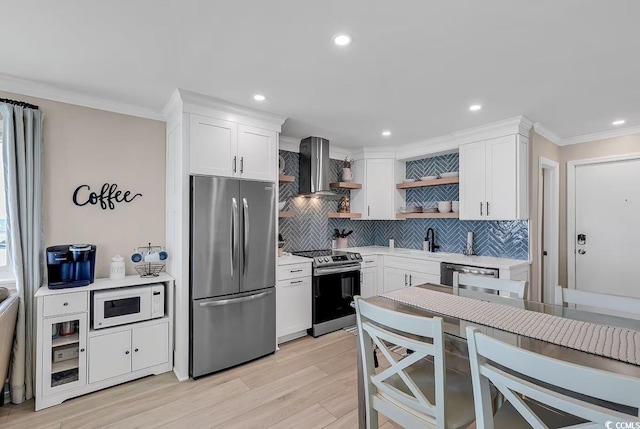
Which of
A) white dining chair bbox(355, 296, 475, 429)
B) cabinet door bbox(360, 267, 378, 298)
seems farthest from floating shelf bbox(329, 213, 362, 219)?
white dining chair bbox(355, 296, 475, 429)

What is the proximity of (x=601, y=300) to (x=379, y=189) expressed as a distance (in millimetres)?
3213

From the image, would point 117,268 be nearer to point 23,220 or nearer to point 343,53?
point 23,220

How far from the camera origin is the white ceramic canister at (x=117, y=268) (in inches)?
110

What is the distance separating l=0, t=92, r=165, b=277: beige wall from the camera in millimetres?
Answer: 2682

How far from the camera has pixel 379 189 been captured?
4.81 meters

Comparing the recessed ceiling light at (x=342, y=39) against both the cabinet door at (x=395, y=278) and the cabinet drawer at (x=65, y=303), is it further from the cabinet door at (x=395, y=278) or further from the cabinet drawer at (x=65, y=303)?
the cabinet door at (x=395, y=278)

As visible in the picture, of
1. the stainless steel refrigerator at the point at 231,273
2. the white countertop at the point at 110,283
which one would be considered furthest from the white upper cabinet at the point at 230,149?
the white countertop at the point at 110,283

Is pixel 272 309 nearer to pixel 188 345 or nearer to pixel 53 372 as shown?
pixel 188 345

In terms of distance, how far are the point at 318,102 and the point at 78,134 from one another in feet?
7.27

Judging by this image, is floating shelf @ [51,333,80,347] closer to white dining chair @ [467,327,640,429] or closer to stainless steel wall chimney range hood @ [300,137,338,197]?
stainless steel wall chimney range hood @ [300,137,338,197]

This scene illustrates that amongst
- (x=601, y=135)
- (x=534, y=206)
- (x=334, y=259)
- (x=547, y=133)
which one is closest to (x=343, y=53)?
(x=334, y=259)

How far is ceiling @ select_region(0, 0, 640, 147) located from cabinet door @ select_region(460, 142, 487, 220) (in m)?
0.66

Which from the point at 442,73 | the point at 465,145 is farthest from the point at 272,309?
the point at 465,145

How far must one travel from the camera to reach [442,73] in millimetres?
2305
